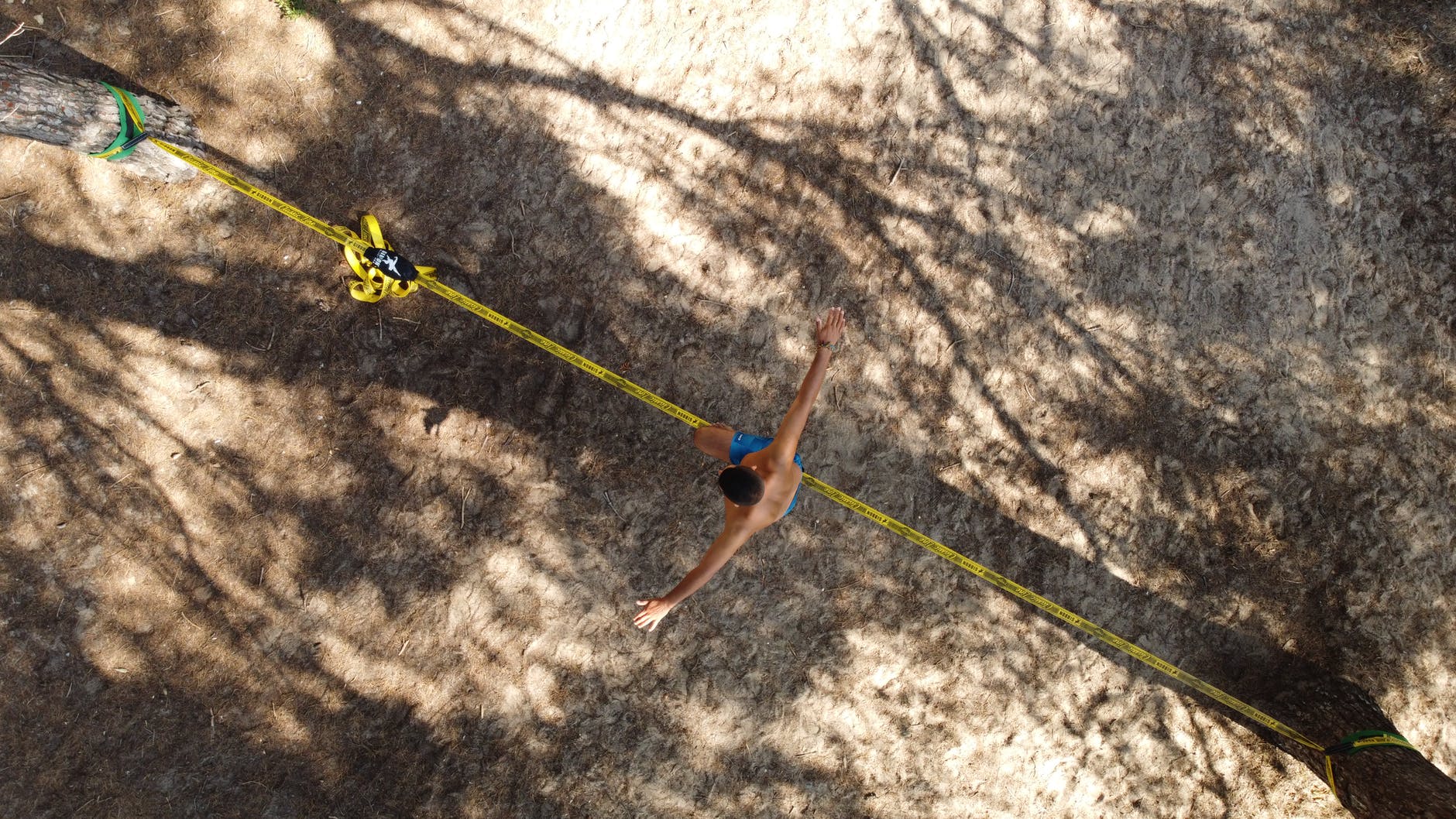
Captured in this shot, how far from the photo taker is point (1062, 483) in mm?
5020

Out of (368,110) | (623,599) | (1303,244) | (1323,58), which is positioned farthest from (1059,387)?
(368,110)

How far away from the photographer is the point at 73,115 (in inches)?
171

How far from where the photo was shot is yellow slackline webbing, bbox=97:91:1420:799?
15.9ft

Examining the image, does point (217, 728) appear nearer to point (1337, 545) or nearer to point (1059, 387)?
point (1059, 387)

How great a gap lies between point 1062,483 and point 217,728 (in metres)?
6.12

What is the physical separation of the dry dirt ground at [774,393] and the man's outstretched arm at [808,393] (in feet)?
3.79

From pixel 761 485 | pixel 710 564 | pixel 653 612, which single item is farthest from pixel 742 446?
pixel 653 612

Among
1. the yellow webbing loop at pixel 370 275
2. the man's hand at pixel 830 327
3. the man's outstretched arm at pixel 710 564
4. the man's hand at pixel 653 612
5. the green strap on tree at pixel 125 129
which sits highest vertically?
the man's hand at pixel 830 327

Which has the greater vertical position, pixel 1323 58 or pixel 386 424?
pixel 1323 58

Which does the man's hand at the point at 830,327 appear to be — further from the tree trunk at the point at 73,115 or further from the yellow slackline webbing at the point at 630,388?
the tree trunk at the point at 73,115

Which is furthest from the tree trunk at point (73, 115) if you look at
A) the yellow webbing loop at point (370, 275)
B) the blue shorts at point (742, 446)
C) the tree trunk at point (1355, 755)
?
the tree trunk at point (1355, 755)

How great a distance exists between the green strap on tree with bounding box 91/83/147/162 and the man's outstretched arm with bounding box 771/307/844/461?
4.53m

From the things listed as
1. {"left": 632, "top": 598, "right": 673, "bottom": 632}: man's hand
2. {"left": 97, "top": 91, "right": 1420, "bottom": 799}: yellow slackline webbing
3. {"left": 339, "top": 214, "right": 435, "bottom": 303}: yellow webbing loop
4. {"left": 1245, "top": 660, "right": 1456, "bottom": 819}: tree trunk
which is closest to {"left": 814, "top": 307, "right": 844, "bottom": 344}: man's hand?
{"left": 97, "top": 91, "right": 1420, "bottom": 799}: yellow slackline webbing

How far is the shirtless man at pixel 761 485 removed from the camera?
367 cm
